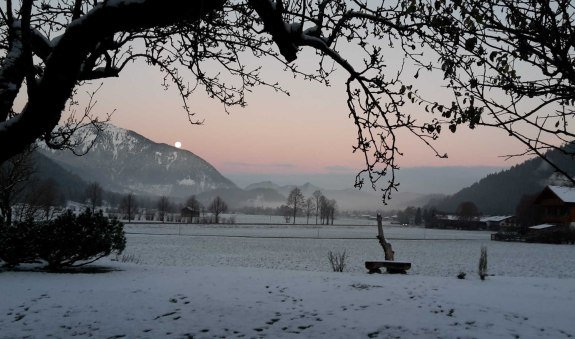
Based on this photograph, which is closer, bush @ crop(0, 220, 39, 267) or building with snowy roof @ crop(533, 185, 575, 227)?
bush @ crop(0, 220, 39, 267)

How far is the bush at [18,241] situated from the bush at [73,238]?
287 mm

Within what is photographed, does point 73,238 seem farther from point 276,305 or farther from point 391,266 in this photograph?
point 391,266

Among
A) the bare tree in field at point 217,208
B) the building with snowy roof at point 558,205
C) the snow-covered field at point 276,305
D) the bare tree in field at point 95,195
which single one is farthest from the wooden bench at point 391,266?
the bare tree in field at point 217,208

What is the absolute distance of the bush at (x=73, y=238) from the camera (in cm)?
1451

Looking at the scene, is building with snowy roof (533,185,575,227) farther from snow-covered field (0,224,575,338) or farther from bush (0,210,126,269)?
bush (0,210,126,269)

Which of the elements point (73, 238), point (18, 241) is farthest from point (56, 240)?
point (18, 241)

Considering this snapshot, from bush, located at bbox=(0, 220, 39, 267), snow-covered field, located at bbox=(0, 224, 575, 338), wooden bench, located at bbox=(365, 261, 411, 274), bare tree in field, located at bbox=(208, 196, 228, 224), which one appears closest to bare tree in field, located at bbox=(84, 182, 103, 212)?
bare tree in field, located at bbox=(208, 196, 228, 224)

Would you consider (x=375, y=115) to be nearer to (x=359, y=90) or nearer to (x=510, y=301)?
(x=359, y=90)

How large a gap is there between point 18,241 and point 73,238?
70.6 inches

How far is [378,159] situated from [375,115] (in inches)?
24.9

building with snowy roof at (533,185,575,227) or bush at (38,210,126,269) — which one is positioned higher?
building with snowy roof at (533,185,575,227)

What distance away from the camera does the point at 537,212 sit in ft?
286

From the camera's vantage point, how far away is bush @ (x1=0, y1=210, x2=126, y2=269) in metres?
14.4

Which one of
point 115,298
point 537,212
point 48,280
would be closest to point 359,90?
point 115,298
